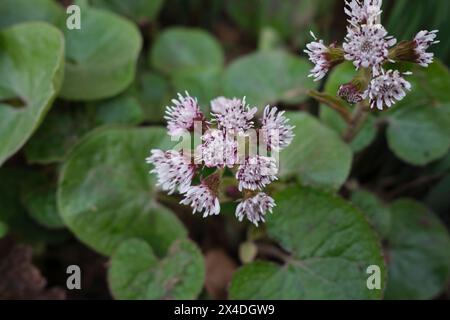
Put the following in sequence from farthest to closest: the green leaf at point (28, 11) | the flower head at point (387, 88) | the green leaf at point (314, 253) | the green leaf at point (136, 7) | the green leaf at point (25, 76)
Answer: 1. the green leaf at point (136, 7)
2. the green leaf at point (28, 11)
3. the green leaf at point (25, 76)
4. the green leaf at point (314, 253)
5. the flower head at point (387, 88)

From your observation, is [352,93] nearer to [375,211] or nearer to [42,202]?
[375,211]

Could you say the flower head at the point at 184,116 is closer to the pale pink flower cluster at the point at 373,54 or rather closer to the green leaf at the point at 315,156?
the pale pink flower cluster at the point at 373,54

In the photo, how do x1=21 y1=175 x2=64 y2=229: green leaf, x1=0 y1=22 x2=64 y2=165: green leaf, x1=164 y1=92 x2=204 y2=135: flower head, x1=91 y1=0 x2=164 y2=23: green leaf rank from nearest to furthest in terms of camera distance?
x1=164 y1=92 x2=204 y2=135: flower head, x1=0 y1=22 x2=64 y2=165: green leaf, x1=21 y1=175 x2=64 y2=229: green leaf, x1=91 y1=0 x2=164 y2=23: green leaf

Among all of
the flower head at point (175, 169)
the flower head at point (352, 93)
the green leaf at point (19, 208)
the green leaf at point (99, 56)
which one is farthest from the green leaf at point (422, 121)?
the green leaf at point (19, 208)

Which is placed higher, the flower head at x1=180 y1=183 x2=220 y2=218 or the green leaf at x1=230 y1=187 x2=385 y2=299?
the flower head at x1=180 y1=183 x2=220 y2=218

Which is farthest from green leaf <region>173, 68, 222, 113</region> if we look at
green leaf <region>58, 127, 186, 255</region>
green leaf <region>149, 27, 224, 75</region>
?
green leaf <region>58, 127, 186, 255</region>

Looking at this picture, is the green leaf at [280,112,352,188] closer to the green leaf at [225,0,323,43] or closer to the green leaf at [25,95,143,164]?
the green leaf at [25,95,143,164]
